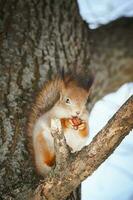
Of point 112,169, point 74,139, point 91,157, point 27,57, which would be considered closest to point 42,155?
point 74,139

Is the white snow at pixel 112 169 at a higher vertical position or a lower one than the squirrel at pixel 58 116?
lower

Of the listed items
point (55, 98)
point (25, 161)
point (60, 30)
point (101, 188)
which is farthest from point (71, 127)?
point (101, 188)

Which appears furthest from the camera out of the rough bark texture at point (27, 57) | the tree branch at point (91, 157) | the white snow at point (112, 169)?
the white snow at point (112, 169)

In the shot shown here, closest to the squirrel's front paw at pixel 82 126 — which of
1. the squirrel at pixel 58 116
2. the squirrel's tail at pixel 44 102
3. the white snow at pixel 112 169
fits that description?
the squirrel at pixel 58 116

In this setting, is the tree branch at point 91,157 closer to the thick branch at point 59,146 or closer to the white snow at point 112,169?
the thick branch at point 59,146

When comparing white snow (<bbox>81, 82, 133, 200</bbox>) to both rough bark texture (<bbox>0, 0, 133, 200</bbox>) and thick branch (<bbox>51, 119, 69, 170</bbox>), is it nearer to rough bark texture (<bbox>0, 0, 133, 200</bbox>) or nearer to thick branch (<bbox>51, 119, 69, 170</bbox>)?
rough bark texture (<bbox>0, 0, 133, 200</bbox>)

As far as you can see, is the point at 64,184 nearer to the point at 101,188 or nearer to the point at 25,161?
the point at 25,161
